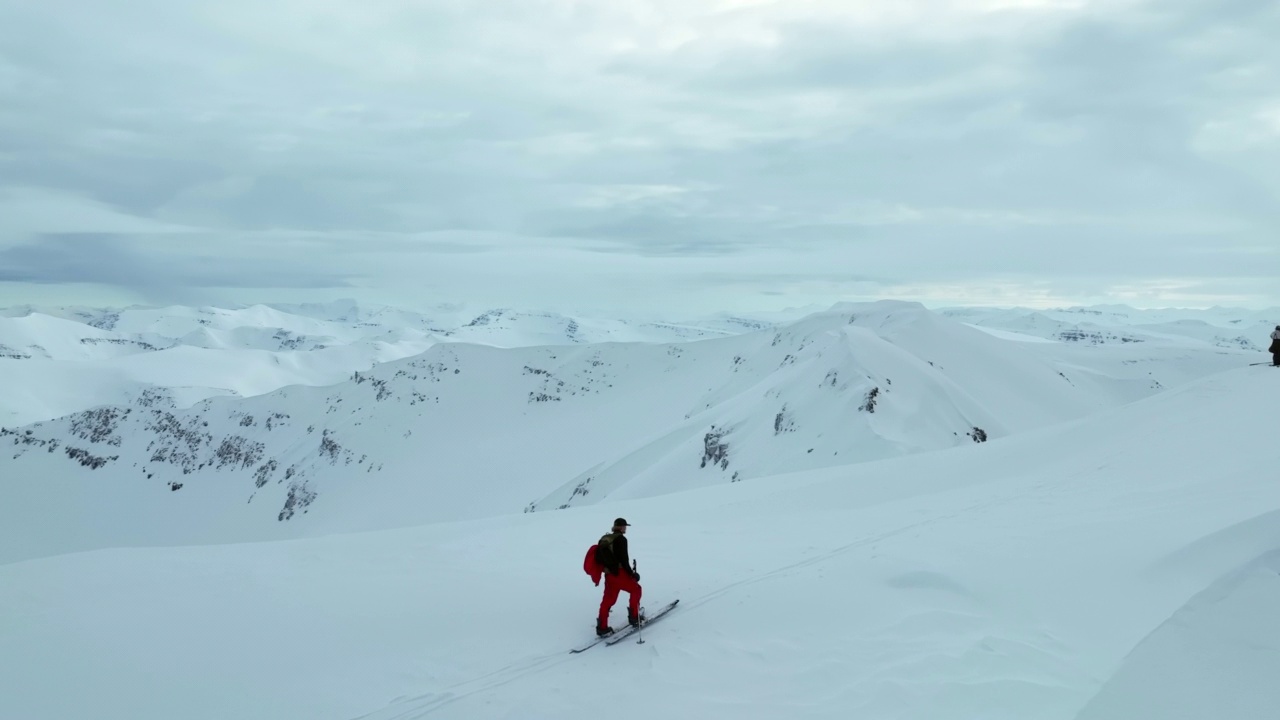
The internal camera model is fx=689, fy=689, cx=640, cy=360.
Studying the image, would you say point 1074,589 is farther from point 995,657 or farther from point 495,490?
point 495,490

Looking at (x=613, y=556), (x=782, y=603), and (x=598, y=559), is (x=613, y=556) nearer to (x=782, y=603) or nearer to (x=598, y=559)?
(x=598, y=559)

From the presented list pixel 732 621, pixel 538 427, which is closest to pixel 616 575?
pixel 732 621

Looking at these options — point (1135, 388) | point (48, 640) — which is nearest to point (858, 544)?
point (48, 640)

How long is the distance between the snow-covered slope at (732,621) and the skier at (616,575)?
357 mm

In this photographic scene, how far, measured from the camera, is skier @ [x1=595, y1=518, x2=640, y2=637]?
9.32m

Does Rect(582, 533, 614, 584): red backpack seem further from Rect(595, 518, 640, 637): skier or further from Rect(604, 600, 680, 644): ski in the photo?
Rect(604, 600, 680, 644): ski

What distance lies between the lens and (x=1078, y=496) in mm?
15461

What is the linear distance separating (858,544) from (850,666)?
16.9ft

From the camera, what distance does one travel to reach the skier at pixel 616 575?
9320 mm

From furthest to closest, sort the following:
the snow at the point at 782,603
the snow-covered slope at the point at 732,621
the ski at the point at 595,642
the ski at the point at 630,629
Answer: the ski at the point at 630,629 < the ski at the point at 595,642 < the snow at the point at 782,603 < the snow-covered slope at the point at 732,621

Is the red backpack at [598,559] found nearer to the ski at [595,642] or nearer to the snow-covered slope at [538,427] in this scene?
the ski at [595,642]

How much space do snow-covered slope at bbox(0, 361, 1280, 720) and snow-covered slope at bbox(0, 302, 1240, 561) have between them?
24766 mm

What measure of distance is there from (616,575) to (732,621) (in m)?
1.85

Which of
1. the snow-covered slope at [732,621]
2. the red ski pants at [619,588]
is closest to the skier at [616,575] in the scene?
the red ski pants at [619,588]
